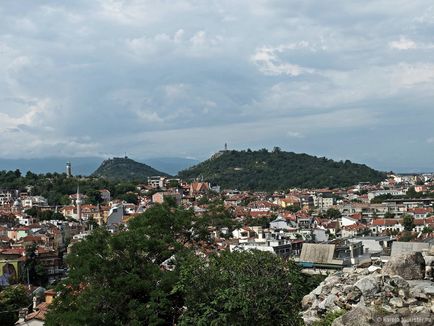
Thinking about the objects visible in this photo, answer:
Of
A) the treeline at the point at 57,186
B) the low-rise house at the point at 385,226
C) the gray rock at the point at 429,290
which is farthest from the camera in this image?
the treeline at the point at 57,186

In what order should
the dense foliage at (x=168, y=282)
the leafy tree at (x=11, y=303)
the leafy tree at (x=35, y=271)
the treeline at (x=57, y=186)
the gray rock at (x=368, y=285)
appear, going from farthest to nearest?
the treeline at (x=57, y=186) → the leafy tree at (x=35, y=271) → the leafy tree at (x=11, y=303) → the dense foliage at (x=168, y=282) → the gray rock at (x=368, y=285)

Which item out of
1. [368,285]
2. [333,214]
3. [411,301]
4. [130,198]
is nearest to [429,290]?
[411,301]

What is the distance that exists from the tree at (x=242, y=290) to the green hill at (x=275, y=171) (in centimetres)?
14087

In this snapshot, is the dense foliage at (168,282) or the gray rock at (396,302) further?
the dense foliage at (168,282)

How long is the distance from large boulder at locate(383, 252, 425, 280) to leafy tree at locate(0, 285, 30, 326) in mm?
17252

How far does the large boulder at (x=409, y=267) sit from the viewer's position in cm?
1116

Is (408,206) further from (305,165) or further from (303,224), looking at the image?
(305,165)

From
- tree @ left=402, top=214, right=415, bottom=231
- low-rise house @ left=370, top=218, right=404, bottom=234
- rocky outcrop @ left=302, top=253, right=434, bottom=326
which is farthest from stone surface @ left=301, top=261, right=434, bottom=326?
low-rise house @ left=370, top=218, right=404, bottom=234

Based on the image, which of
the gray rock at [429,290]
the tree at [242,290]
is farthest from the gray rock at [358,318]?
the tree at [242,290]

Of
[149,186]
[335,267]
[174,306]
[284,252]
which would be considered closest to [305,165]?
[149,186]

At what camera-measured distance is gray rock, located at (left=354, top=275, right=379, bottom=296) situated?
33.9 feet

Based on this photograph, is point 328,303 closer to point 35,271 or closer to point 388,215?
point 35,271

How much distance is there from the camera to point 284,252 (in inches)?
1769

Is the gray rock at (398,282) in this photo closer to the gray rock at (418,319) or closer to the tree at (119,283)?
the gray rock at (418,319)
